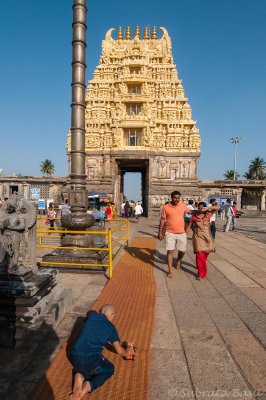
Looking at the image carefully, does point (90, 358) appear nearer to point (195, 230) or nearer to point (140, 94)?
point (195, 230)

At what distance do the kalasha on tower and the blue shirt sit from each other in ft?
71.9

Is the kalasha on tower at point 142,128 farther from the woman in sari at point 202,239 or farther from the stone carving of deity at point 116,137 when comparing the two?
the woman in sari at point 202,239

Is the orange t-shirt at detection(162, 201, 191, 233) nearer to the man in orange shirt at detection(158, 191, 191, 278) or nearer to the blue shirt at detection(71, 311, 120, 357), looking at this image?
the man in orange shirt at detection(158, 191, 191, 278)

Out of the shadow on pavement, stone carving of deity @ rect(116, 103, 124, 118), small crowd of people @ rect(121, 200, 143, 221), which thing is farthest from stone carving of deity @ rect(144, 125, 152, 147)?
the shadow on pavement

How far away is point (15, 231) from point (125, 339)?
6.46 feet

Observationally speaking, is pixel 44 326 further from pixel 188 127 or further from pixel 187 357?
pixel 188 127

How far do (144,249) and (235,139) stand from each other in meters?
42.8

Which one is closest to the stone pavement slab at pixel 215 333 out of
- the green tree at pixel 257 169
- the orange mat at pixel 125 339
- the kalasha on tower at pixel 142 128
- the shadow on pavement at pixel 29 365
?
the orange mat at pixel 125 339

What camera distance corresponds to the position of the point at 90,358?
242 centimetres

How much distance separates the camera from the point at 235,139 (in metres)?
46.2

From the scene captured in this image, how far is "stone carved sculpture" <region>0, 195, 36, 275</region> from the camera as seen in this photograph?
138 inches

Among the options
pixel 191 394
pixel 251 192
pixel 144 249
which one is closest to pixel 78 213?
pixel 144 249

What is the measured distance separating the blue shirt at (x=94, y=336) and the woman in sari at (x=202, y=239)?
341 centimetres

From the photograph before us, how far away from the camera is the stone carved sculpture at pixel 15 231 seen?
350 centimetres
